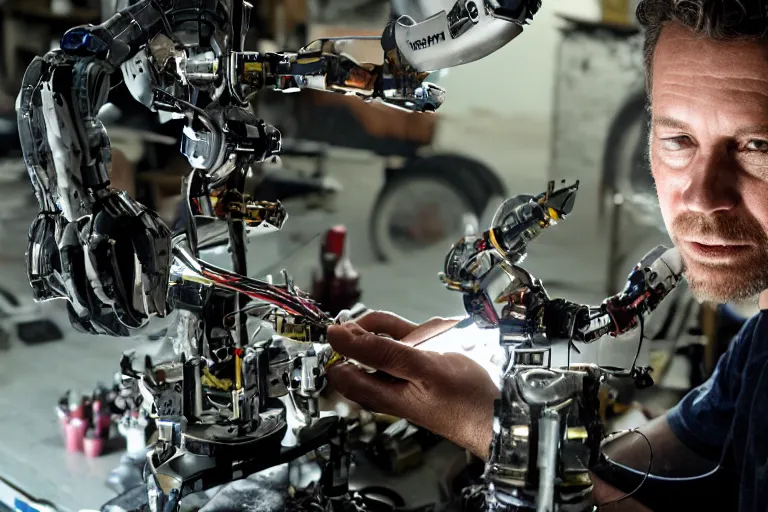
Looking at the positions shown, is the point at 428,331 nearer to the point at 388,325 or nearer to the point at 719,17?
the point at 388,325

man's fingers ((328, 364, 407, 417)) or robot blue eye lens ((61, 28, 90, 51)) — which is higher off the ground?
robot blue eye lens ((61, 28, 90, 51))

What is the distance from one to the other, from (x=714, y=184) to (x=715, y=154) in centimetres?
3

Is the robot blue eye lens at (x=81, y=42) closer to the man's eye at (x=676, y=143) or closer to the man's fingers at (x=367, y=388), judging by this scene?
the man's fingers at (x=367, y=388)

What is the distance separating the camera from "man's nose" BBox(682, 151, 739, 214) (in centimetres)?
73

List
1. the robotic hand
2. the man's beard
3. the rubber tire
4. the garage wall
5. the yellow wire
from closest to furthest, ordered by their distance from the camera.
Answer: the robotic hand < the man's beard < the yellow wire < the garage wall < the rubber tire

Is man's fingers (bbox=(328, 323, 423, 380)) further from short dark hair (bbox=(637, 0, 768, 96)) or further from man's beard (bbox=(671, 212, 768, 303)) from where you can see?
short dark hair (bbox=(637, 0, 768, 96))

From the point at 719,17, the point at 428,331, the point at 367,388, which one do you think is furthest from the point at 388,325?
the point at 719,17

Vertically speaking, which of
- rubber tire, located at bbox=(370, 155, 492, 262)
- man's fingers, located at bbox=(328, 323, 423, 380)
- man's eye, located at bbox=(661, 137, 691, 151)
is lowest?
man's fingers, located at bbox=(328, 323, 423, 380)

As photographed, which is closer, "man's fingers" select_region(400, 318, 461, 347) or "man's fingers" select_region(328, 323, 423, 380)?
"man's fingers" select_region(328, 323, 423, 380)

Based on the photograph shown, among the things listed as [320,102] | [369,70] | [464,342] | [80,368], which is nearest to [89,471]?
[80,368]

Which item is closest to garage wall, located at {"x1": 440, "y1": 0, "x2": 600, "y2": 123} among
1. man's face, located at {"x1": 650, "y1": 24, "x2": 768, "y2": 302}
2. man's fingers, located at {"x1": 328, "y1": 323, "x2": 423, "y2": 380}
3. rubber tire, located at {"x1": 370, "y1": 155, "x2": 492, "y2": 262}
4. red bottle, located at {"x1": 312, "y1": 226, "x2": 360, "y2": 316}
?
rubber tire, located at {"x1": 370, "y1": 155, "x2": 492, "y2": 262}

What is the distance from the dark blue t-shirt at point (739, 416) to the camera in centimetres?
84

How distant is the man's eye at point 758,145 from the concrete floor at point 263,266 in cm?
42

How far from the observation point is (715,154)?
74cm
